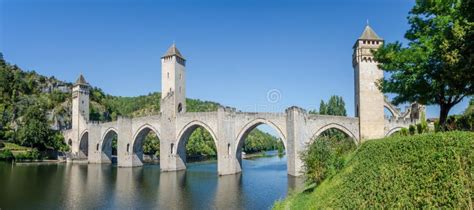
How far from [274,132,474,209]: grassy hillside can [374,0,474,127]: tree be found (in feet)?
14.8

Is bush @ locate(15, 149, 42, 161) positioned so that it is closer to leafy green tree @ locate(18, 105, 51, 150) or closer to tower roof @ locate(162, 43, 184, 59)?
leafy green tree @ locate(18, 105, 51, 150)

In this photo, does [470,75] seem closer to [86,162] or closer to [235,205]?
[235,205]

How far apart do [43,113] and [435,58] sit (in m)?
61.9

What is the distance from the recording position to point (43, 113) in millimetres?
62531

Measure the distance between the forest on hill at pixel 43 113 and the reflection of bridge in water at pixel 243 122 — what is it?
16.5 metres

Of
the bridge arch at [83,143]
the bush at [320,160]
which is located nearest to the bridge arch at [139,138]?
the bridge arch at [83,143]

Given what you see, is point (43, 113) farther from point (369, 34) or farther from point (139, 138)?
point (369, 34)

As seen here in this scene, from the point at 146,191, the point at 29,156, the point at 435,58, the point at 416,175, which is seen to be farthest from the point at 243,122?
the point at 29,156

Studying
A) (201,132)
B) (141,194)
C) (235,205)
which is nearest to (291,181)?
(235,205)

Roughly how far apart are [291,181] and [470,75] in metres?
20.3

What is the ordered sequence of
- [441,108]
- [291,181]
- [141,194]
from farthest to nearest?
[291,181] → [141,194] → [441,108]

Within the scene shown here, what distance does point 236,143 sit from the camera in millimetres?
37844

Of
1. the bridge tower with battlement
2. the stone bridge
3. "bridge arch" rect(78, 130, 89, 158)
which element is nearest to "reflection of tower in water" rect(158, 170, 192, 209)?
the stone bridge

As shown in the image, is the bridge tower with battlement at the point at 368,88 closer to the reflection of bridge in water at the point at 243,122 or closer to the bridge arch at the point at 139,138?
the reflection of bridge in water at the point at 243,122
